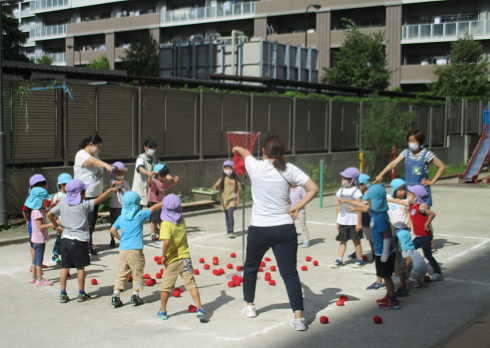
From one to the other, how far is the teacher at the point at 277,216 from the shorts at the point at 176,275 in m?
0.68

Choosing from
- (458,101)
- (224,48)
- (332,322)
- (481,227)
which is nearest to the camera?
(332,322)

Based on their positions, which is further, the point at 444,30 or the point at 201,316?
the point at 444,30

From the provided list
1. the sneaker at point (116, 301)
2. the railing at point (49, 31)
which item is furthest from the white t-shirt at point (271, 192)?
the railing at point (49, 31)

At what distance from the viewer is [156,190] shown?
10.3m

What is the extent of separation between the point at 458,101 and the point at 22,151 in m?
28.7

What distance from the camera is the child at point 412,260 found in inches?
278

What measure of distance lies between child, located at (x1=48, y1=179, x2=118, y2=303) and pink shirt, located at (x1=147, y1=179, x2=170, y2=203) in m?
3.46

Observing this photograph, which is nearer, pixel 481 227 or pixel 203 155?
pixel 481 227

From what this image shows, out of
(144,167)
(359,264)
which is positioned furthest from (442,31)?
(359,264)

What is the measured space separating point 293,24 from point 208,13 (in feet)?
28.5

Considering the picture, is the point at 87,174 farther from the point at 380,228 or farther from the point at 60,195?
the point at 380,228

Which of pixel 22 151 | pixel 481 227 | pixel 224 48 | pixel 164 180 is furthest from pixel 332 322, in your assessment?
pixel 224 48

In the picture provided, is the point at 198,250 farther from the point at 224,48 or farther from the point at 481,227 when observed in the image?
the point at 224,48

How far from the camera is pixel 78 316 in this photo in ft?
19.8
